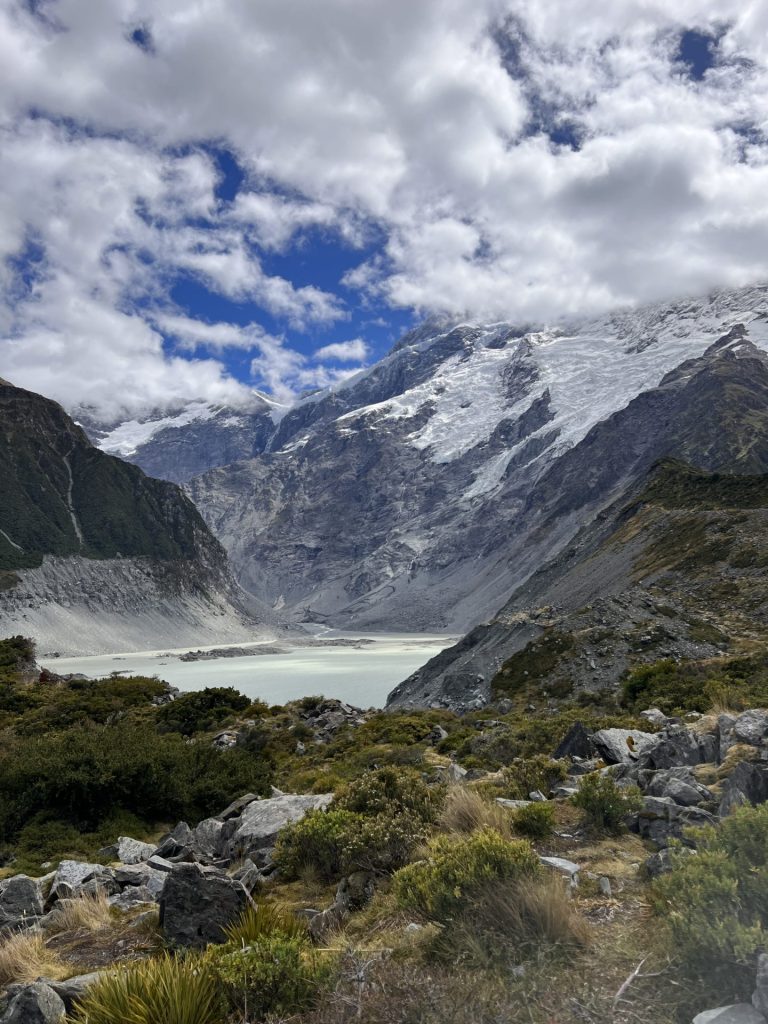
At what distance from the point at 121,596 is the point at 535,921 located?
196416 millimetres

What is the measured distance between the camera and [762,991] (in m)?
3.82

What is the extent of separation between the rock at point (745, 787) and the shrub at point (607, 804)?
3.75 ft

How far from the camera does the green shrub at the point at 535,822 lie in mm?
8312

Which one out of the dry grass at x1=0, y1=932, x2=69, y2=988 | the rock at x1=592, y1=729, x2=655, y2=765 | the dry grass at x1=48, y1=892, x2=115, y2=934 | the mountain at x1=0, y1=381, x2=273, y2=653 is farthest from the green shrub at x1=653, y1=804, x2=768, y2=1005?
the mountain at x1=0, y1=381, x2=273, y2=653

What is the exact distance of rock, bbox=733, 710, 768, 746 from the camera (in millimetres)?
10883

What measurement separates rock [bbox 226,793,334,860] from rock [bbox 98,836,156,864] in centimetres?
217

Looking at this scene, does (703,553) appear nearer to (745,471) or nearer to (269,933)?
(269,933)

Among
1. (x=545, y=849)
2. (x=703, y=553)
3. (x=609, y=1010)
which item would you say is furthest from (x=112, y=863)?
(x=703, y=553)

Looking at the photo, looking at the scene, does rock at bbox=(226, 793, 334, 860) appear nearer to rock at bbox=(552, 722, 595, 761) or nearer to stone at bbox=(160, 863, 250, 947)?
stone at bbox=(160, 863, 250, 947)

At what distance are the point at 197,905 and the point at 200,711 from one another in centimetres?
3008

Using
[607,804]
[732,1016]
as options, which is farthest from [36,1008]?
[607,804]

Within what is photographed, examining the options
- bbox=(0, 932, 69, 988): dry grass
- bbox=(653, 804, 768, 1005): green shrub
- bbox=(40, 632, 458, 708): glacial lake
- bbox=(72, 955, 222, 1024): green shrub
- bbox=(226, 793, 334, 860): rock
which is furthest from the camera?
bbox=(40, 632, 458, 708): glacial lake

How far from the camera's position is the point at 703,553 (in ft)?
158

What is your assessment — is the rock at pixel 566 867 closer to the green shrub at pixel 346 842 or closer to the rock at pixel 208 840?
the green shrub at pixel 346 842
